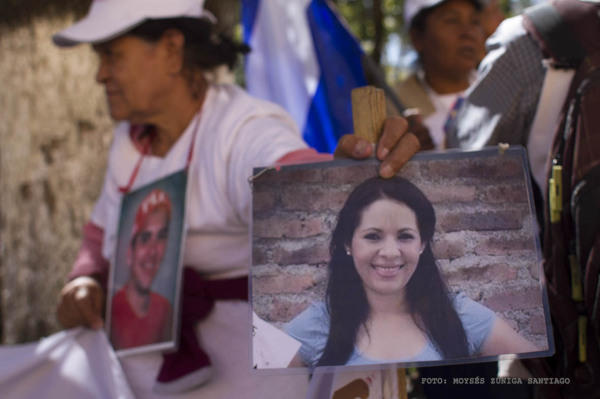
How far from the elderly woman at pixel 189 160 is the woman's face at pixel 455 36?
116 cm

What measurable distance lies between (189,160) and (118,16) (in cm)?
59

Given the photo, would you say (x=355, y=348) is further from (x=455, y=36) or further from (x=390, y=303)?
(x=455, y=36)

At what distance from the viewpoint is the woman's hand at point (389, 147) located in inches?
55.4

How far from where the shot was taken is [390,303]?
1330 mm

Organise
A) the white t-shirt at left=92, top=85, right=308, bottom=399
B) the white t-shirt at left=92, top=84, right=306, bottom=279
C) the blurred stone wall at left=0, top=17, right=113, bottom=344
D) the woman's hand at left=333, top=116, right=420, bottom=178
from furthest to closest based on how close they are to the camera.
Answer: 1. the blurred stone wall at left=0, top=17, right=113, bottom=344
2. the white t-shirt at left=92, top=84, right=306, bottom=279
3. the white t-shirt at left=92, top=85, right=308, bottom=399
4. the woman's hand at left=333, top=116, right=420, bottom=178

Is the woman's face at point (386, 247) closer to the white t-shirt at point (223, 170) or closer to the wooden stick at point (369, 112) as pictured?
the wooden stick at point (369, 112)

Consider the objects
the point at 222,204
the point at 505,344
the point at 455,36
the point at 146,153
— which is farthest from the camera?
the point at 455,36

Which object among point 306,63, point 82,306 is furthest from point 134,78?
point 306,63

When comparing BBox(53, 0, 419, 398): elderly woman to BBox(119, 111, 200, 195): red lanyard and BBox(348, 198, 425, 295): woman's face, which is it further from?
BBox(348, 198, 425, 295): woman's face

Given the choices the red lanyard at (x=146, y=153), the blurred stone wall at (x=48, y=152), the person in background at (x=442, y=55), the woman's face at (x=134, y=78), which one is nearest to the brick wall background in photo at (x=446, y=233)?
the red lanyard at (x=146, y=153)

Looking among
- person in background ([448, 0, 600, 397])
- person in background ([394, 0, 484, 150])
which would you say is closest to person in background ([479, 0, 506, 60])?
person in background ([394, 0, 484, 150])

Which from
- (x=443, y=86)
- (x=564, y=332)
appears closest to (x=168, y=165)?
(x=564, y=332)

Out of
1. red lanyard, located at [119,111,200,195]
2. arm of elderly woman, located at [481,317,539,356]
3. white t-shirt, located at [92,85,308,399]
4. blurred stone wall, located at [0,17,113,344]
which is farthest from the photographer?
blurred stone wall, located at [0,17,113,344]

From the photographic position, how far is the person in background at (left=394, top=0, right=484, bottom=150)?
322 cm
